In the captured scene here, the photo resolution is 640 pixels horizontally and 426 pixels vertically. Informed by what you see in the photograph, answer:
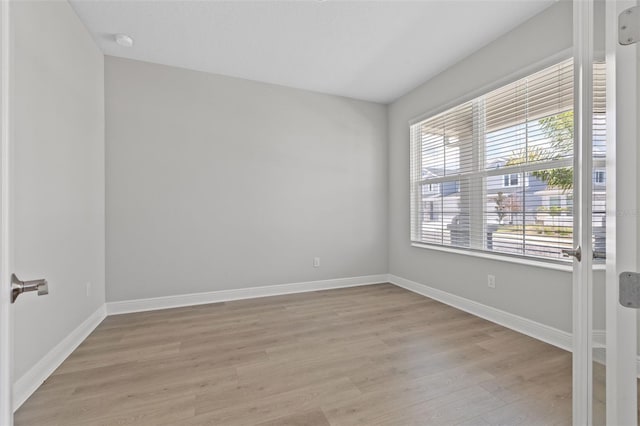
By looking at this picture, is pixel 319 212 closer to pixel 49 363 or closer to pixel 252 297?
pixel 252 297

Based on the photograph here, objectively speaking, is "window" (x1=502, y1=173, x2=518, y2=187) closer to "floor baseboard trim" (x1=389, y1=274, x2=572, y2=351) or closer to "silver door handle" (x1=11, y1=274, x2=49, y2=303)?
"floor baseboard trim" (x1=389, y1=274, x2=572, y2=351)

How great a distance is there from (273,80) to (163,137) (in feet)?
4.72

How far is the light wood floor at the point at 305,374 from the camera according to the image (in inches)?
56.4

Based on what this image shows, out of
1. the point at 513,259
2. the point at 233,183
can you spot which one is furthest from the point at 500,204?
the point at 233,183

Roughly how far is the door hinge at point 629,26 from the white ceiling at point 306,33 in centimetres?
193

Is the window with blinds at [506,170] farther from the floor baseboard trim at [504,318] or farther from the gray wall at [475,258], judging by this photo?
the floor baseboard trim at [504,318]

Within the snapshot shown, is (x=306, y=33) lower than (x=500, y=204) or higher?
higher

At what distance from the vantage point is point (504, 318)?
8.37ft

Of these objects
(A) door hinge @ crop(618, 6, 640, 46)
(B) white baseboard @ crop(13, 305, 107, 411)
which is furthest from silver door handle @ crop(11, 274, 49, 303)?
(A) door hinge @ crop(618, 6, 640, 46)

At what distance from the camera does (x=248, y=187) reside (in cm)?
340

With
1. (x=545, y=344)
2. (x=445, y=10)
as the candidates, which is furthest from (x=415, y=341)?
(x=445, y=10)

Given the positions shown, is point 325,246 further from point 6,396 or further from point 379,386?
point 6,396

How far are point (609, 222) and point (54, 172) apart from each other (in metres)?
2.83

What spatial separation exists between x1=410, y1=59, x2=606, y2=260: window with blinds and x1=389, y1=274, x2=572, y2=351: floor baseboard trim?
0.56m
